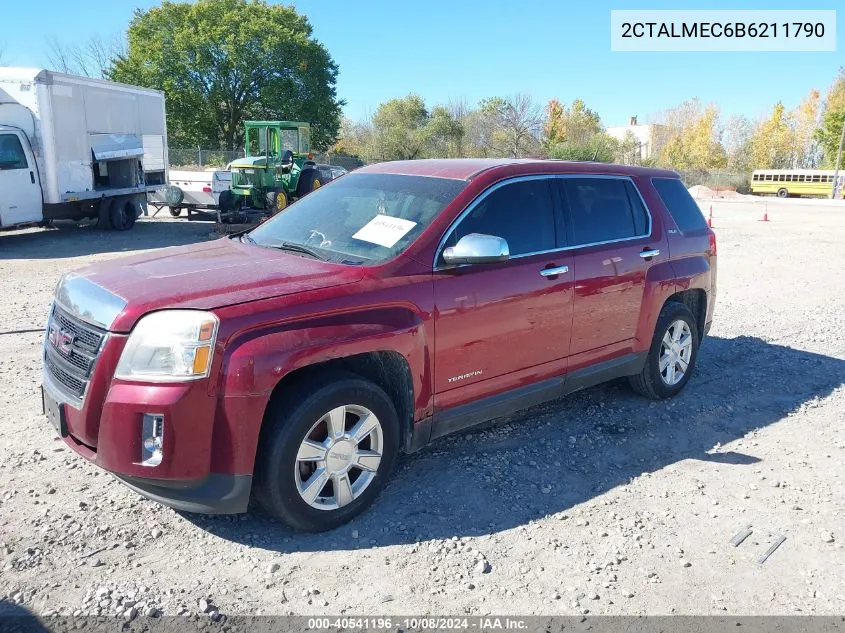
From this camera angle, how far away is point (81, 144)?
14664 millimetres

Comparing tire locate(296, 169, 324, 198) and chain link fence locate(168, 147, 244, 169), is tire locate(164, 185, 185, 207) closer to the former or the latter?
tire locate(296, 169, 324, 198)

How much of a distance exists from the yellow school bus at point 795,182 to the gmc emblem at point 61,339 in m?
54.8

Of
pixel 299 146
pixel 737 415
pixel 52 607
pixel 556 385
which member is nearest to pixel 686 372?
pixel 737 415

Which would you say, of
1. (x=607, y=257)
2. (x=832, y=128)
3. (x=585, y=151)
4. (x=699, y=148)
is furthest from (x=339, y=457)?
(x=699, y=148)

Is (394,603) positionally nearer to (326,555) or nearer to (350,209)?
(326,555)

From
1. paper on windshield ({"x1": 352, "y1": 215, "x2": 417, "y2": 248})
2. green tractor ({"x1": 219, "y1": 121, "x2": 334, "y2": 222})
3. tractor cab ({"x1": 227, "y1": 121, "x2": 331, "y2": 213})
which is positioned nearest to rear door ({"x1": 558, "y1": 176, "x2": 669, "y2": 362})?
paper on windshield ({"x1": 352, "y1": 215, "x2": 417, "y2": 248})

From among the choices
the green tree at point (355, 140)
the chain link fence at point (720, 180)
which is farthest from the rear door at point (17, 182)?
the chain link fence at point (720, 180)

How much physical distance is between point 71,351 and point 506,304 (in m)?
2.34

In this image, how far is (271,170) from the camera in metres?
18.4

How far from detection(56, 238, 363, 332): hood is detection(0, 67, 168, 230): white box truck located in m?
11.5

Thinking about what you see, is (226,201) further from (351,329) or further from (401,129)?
(401,129)

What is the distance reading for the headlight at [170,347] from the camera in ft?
9.78

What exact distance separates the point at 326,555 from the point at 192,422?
0.93 meters

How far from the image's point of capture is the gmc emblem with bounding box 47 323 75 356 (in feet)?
11.0
